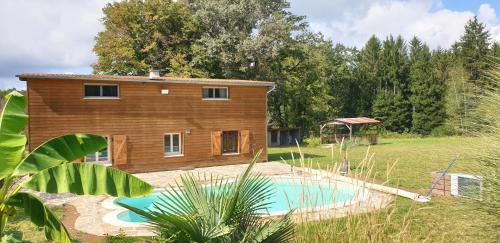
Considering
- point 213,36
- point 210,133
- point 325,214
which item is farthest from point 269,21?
point 325,214

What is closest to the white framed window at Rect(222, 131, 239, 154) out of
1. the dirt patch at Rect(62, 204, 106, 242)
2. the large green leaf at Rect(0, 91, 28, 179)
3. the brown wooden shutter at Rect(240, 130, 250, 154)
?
the brown wooden shutter at Rect(240, 130, 250, 154)

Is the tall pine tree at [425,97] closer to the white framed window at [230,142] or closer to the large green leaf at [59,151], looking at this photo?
the white framed window at [230,142]

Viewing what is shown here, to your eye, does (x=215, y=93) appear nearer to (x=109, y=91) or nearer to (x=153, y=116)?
(x=153, y=116)

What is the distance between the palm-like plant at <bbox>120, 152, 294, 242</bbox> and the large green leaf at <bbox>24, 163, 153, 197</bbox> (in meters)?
1.07

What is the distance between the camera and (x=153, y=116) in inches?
663

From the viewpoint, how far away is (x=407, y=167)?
17016 millimetres

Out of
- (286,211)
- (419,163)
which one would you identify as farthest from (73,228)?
(419,163)

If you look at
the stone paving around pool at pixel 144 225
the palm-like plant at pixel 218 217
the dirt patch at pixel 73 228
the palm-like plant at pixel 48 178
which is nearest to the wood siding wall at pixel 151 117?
the stone paving around pool at pixel 144 225

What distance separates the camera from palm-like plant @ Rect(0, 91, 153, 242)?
12.0 ft

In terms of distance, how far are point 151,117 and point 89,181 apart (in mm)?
13321

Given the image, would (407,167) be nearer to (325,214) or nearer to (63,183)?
(325,214)

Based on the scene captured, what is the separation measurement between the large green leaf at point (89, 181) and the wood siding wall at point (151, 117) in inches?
481

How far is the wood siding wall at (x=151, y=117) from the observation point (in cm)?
1469

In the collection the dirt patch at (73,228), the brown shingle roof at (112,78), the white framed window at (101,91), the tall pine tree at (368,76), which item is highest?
the tall pine tree at (368,76)
